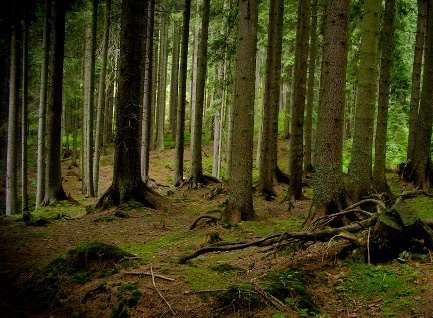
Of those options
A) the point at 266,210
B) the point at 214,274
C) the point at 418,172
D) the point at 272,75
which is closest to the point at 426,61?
the point at 418,172

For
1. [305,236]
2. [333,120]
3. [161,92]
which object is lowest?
→ [305,236]

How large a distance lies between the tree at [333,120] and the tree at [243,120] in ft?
8.11

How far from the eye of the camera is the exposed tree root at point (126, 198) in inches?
508

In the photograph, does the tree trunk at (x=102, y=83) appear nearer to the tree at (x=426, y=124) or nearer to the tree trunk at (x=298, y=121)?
the tree trunk at (x=298, y=121)

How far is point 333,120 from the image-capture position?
8234mm

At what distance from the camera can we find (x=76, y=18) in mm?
20516

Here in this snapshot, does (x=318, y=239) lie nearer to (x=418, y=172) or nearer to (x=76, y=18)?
(x=418, y=172)

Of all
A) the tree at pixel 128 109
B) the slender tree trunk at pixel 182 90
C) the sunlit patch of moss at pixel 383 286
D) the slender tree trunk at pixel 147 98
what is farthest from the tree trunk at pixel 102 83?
the sunlit patch of moss at pixel 383 286

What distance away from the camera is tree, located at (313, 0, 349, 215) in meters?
8.19

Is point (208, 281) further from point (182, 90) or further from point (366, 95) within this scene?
point (182, 90)

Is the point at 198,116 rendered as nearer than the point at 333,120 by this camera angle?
No

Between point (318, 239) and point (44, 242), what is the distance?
628 centimetres

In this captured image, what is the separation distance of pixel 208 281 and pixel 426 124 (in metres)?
9.91

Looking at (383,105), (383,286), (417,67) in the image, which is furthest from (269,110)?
(383,286)
